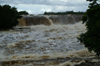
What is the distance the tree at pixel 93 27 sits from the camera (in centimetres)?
698

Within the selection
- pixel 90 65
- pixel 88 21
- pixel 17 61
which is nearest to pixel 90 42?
pixel 88 21

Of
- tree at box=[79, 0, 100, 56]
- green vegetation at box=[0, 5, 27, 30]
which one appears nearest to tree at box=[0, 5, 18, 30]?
green vegetation at box=[0, 5, 27, 30]

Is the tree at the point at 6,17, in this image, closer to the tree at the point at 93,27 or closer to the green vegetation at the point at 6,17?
the green vegetation at the point at 6,17

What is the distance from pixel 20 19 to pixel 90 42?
31.1 meters

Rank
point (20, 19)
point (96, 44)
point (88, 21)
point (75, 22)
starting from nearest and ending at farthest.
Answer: point (96, 44) < point (88, 21) < point (20, 19) < point (75, 22)

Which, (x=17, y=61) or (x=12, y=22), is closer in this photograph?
(x=17, y=61)

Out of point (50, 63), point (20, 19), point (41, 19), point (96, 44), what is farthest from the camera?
point (41, 19)

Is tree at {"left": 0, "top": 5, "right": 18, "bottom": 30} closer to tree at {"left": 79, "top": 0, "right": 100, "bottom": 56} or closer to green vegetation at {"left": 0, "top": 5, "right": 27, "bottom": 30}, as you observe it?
green vegetation at {"left": 0, "top": 5, "right": 27, "bottom": 30}

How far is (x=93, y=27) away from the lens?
6.98 meters

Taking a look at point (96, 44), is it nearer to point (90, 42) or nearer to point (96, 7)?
point (90, 42)

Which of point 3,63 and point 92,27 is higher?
point 92,27

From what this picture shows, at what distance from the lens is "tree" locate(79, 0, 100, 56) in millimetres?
6984

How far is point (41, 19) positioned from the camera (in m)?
40.4

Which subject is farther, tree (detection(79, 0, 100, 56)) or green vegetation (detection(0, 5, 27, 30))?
green vegetation (detection(0, 5, 27, 30))
